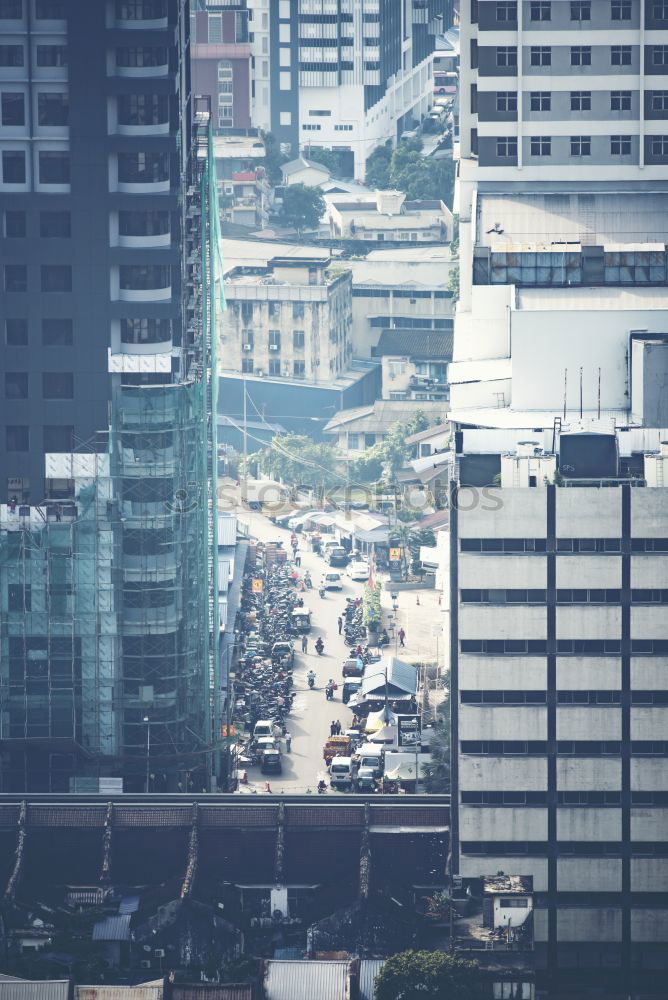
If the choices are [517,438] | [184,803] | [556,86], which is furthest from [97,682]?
[556,86]

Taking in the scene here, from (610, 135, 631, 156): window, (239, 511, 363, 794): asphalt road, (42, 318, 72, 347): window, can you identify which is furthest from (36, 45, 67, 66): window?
(239, 511, 363, 794): asphalt road

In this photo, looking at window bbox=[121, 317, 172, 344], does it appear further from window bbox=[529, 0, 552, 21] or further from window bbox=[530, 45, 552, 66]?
window bbox=[529, 0, 552, 21]

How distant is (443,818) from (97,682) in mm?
20403

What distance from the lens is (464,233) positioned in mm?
176125

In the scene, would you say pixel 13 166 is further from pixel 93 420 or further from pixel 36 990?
pixel 36 990

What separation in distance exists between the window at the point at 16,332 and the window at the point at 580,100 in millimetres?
31968

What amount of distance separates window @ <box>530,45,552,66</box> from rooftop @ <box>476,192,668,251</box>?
7051mm

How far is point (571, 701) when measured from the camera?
432ft

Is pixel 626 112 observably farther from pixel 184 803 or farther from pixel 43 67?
pixel 184 803

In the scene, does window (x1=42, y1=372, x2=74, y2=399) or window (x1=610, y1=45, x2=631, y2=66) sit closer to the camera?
window (x1=42, y1=372, x2=74, y2=399)

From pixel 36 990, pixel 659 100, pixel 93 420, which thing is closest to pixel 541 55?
pixel 659 100

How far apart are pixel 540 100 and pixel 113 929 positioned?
171ft

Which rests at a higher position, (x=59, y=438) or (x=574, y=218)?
(x=574, y=218)

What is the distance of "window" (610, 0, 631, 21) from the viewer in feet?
531
